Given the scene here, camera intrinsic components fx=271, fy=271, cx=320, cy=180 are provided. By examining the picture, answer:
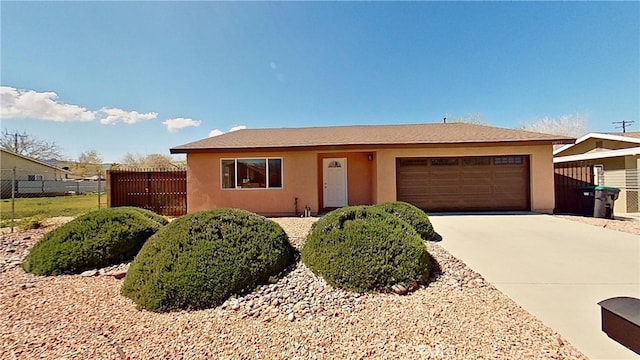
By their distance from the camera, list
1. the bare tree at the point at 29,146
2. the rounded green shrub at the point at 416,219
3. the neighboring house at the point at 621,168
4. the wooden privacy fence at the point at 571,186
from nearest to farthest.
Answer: the rounded green shrub at the point at 416,219 → the wooden privacy fence at the point at 571,186 → the neighboring house at the point at 621,168 → the bare tree at the point at 29,146

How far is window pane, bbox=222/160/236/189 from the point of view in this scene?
37.3ft

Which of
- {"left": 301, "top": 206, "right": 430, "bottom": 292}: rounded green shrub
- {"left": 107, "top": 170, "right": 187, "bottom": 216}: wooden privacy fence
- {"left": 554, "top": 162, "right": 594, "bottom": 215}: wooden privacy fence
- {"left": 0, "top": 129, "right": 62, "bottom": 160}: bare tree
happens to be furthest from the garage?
{"left": 0, "top": 129, "right": 62, "bottom": 160}: bare tree

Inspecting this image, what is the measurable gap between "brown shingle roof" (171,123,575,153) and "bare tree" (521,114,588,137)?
80.5 feet

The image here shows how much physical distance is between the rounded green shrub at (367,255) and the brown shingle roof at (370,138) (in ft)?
21.1

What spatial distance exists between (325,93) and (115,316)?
49.4 feet

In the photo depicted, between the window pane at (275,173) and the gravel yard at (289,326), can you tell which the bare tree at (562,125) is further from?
the gravel yard at (289,326)

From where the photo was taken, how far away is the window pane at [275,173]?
11289 millimetres

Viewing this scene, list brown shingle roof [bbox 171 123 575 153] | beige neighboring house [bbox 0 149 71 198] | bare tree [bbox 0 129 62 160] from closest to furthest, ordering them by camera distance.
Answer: brown shingle roof [bbox 171 123 575 153] → beige neighboring house [bbox 0 149 71 198] → bare tree [bbox 0 129 62 160]

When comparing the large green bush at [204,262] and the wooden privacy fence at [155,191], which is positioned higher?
the wooden privacy fence at [155,191]

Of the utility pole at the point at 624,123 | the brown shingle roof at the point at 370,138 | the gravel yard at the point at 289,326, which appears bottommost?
the gravel yard at the point at 289,326

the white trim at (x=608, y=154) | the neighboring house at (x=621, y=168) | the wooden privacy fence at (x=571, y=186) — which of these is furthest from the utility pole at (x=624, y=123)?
the wooden privacy fence at (x=571, y=186)

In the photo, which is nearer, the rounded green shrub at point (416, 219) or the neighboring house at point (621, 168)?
the rounded green shrub at point (416, 219)

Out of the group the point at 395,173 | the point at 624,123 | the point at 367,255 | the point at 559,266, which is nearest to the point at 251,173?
the point at 395,173

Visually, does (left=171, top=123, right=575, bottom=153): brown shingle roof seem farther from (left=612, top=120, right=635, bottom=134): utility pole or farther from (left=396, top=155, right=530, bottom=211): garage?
(left=612, top=120, right=635, bottom=134): utility pole
